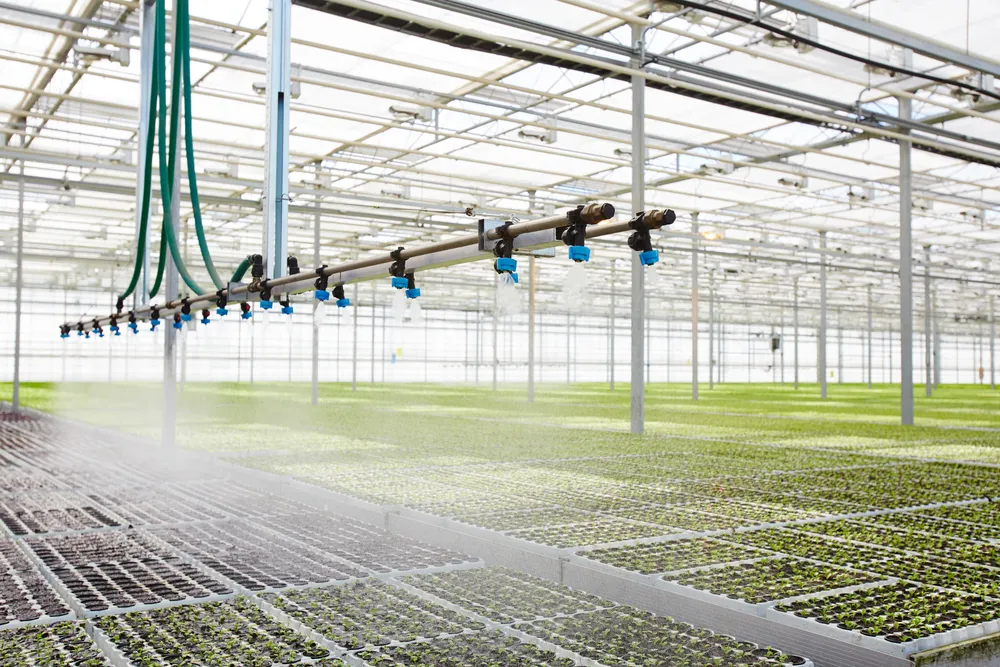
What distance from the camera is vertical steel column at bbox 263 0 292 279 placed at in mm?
6055

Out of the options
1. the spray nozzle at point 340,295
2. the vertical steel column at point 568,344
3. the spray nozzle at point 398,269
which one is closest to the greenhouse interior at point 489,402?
the spray nozzle at point 398,269

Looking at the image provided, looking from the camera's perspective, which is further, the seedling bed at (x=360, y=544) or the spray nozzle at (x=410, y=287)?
the spray nozzle at (x=410, y=287)

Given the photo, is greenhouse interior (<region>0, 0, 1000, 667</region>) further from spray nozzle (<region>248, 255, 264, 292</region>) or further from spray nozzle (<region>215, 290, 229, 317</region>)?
spray nozzle (<region>215, 290, 229, 317</region>)

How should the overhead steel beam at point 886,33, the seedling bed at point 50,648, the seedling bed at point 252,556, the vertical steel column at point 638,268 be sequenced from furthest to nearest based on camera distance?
the vertical steel column at point 638,268 < the overhead steel beam at point 886,33 < the seedling bed at point 252,556 < the seedling bed at point 50,648

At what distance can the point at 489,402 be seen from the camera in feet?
74.3

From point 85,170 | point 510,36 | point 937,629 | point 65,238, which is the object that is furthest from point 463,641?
point 65,238

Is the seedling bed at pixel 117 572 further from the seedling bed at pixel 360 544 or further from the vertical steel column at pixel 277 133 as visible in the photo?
the vertical steel column at pixel 277 133

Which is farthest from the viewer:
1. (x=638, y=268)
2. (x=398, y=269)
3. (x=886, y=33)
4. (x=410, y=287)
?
(x=638, y=268)

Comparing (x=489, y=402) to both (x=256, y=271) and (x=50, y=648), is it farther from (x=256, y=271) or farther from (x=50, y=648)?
(x=50, y=648)

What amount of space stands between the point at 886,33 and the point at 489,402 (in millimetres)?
14583

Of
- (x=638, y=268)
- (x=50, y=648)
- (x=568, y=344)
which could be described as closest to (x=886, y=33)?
(x=638, y=268)

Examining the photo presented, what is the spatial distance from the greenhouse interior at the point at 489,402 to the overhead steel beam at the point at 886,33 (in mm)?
43

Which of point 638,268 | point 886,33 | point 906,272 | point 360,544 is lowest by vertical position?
point 360,544

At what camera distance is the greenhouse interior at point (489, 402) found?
12.8 feet
